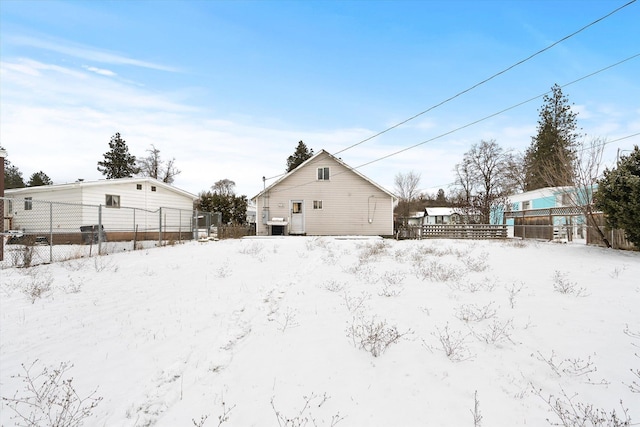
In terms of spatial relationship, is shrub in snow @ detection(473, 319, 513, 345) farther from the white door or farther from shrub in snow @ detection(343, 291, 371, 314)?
the white door

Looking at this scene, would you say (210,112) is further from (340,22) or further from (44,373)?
(44,373)

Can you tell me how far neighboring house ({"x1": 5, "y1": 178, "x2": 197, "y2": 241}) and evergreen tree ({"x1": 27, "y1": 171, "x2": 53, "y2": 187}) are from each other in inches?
1220

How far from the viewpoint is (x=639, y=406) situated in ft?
7.84

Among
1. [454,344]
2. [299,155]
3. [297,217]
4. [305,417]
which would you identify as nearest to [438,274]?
[454,344]

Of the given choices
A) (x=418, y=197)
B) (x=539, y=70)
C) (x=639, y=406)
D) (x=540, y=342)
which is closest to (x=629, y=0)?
(x=539, y=70)

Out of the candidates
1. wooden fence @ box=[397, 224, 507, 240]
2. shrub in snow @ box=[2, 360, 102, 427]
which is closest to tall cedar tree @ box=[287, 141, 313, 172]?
wooden fence @ box=[397, 224, 507, 240]

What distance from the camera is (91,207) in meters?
19.2

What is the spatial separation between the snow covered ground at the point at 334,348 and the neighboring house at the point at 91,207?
13.9 meters

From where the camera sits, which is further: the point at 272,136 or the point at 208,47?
the point at 272,136

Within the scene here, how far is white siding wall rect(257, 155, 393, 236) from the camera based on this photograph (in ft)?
76.5

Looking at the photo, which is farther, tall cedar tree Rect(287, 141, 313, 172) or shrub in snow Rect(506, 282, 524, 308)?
tall cedar tree Rect(287, 141, 313, 172)

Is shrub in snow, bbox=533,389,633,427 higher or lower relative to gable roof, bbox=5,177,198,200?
lower

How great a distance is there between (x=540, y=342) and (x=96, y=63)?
A: 58.4ft

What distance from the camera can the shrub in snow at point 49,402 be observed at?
2325 mm
